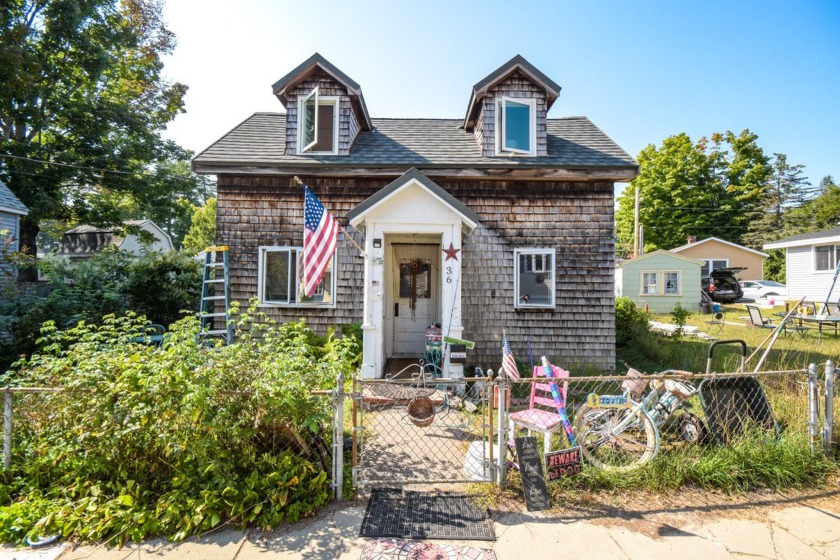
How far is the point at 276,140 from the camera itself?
29.9ft

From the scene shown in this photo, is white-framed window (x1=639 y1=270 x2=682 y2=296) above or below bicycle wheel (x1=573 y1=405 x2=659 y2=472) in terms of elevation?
above

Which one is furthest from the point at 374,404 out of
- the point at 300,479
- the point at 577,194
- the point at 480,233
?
the point at 577,194

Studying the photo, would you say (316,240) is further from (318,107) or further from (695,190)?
(695,190)

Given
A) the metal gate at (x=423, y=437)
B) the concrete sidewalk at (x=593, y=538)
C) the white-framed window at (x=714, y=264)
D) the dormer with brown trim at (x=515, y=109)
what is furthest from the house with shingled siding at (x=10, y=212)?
the white-framed window at (x=714, y=264)

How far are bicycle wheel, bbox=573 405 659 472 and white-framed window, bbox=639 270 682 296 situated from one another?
60.7 feet

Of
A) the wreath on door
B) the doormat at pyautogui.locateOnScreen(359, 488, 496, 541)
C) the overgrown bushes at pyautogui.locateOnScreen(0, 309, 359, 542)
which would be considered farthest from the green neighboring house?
the overgrown bushes at pyautogui.locateOnScreen(0, 309, 359, 542)

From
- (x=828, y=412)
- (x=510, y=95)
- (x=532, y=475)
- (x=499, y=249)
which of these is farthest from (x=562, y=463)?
(x=510, y=95)

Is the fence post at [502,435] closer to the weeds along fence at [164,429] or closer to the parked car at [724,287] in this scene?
the weeds along fence at [164,429]

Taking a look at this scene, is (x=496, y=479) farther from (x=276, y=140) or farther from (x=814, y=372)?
(x=276, y=140)

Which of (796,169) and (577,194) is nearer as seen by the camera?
(577,194)

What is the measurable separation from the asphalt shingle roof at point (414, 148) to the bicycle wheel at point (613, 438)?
572cm

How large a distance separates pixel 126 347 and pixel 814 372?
23.7ft

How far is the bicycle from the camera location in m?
3.83

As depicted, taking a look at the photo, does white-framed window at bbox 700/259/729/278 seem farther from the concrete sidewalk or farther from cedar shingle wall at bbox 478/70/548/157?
the concrete sidewalk
